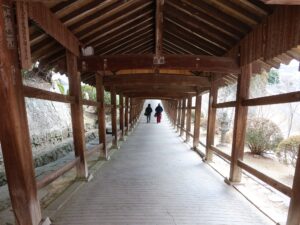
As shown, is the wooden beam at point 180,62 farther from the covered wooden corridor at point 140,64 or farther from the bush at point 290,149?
the bush at point 290,149

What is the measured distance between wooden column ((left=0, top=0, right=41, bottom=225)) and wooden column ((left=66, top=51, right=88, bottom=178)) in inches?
60.6

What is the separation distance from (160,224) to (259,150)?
7.18 m

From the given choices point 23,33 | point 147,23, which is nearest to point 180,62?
point 147,23

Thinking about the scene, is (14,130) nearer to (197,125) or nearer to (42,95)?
(42,95)

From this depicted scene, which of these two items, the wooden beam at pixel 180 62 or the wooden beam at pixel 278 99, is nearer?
the wooden beam at pixel 278 99

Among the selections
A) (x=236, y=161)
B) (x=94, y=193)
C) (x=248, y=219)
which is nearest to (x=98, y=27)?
(x=94, y=193)

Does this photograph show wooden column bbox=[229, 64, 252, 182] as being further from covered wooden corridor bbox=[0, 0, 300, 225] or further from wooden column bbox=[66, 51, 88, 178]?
wooden column bbox=[66, 51, 88, 178]

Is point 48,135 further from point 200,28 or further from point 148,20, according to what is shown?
point 200,28

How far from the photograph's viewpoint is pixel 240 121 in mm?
3525

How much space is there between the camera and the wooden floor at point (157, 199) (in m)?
2.54

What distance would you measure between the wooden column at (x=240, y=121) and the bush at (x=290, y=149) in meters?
3.71

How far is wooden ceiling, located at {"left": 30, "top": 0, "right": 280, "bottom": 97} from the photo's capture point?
2.66 m

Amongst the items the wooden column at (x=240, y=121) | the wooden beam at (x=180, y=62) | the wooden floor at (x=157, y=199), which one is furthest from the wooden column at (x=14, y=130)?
the wooden column at (x=240, y=121)

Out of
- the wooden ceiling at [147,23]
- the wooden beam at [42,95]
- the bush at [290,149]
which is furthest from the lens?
the bush at [290,149]
